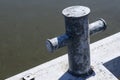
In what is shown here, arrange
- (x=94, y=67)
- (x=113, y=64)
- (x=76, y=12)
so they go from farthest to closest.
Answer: (x=113, y=64)
(x=94, y=67)
(x=76, y=12)

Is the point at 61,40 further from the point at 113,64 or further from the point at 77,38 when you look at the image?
the point at 113,64

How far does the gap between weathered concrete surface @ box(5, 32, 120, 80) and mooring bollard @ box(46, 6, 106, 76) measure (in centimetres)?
14

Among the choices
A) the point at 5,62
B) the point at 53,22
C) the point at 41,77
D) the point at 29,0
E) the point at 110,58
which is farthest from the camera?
the point at 29,0

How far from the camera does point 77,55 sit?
2.91 meters

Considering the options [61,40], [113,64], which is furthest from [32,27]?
[61,40]

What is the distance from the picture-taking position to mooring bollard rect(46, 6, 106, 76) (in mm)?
2689

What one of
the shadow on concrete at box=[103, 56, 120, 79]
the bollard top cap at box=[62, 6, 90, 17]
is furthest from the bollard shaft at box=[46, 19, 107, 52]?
the shadow on concrete at box=[103, 56, 120, 79]

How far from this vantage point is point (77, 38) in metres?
2.79

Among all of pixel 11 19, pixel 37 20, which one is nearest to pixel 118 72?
pixel 37 20

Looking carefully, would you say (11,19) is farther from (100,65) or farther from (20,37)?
(100,65)

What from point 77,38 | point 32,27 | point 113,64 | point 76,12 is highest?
point 76,12

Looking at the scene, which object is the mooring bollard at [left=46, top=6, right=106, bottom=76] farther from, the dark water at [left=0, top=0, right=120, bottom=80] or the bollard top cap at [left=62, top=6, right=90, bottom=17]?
the dark water at [left=0, top=0, right=120, bottom=80]

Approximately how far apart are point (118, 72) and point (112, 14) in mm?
2915

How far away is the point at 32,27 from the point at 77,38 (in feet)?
11.0
